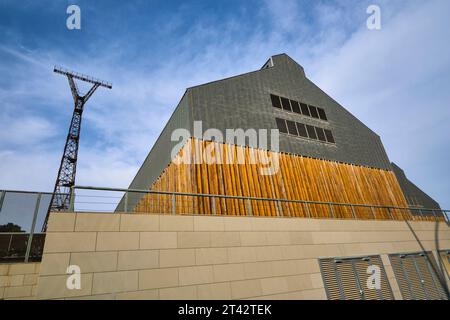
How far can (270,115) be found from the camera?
51.5 ft

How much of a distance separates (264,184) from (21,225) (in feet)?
32.4

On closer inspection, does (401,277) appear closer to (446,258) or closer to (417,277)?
(417,277)

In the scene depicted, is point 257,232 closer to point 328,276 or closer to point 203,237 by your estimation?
point 203,237

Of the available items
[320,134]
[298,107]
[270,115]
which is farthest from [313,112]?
[270,115]

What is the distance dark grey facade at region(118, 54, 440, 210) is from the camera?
1353 cm

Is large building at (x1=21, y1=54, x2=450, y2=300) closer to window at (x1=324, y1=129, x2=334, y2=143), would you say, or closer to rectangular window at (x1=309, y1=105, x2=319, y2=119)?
rectangular window at (x1=309, y1=105, x2=319, y2=119)

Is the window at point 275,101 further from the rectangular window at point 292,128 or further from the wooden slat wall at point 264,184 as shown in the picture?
the wooden slat wall at point 264,184

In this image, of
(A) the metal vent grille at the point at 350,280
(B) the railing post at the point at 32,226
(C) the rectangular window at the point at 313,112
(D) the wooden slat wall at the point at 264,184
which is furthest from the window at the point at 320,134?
(B) the railing post at the point at 32,226

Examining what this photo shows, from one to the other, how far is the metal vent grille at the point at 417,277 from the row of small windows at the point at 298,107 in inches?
421

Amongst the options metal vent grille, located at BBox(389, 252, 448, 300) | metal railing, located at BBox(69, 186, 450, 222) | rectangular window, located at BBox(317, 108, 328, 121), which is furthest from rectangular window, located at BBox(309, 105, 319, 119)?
Result: metal vent grille, located at BBox(389, 252, 448, 300)

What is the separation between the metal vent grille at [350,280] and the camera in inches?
341

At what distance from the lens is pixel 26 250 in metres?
6.79
